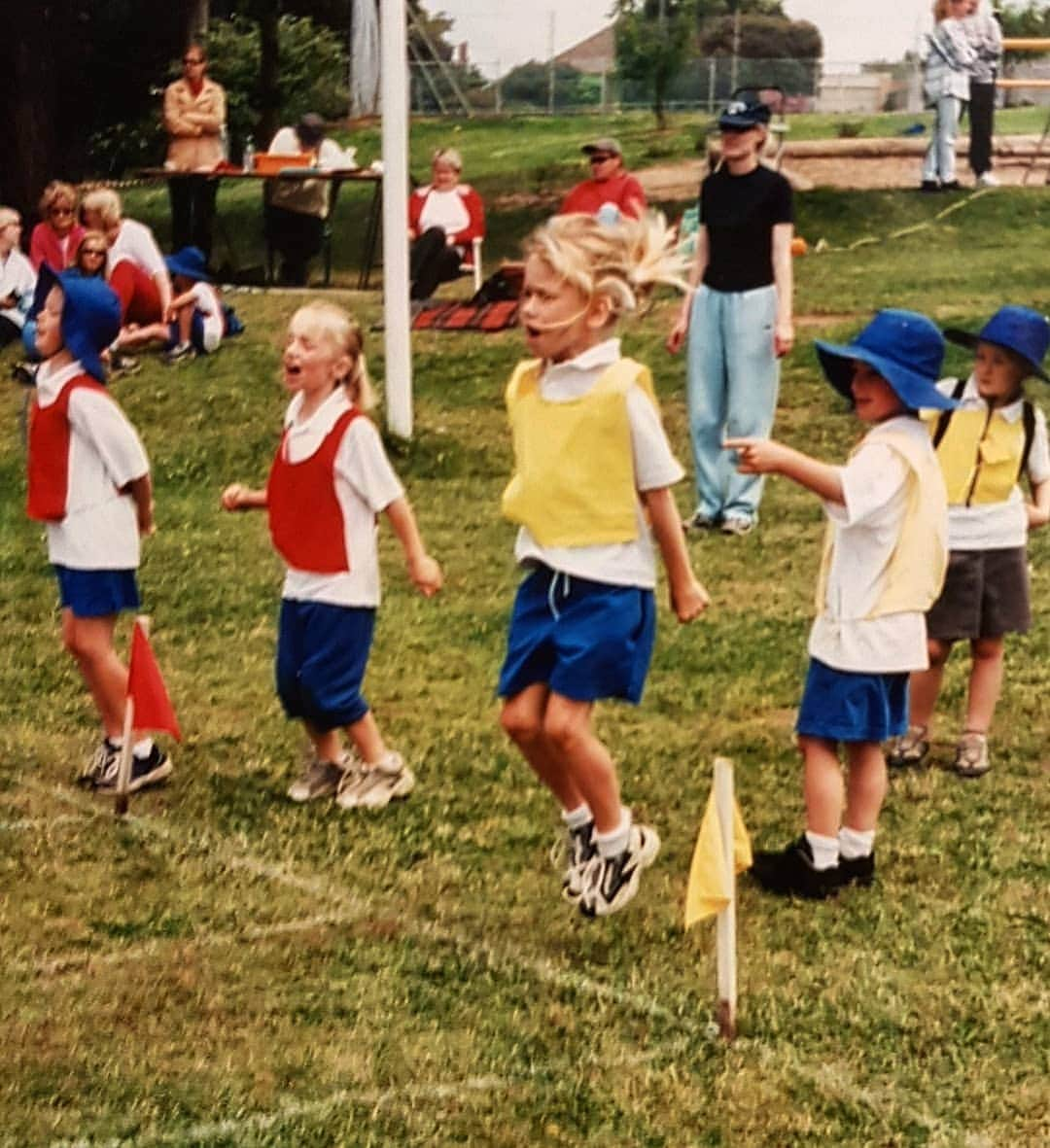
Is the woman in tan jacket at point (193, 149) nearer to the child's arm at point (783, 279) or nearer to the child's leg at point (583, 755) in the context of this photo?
the child's arm at point (783, 279)

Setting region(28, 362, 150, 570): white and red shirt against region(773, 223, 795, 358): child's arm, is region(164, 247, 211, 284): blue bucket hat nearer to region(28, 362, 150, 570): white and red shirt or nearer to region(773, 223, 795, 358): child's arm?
region(773, 223, 795, 358): child's arm

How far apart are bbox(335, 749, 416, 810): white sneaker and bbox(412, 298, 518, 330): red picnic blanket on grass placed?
9.57 meters

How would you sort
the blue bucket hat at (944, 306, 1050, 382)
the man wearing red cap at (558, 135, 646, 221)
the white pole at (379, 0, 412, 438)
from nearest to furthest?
the blue bucket hat at (944, 306, 1050, 382)
the white pole at (379, 0, 412, 438)
the man wearing red cap at (558, 135, 646, 221)

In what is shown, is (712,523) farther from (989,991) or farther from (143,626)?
(989,991)

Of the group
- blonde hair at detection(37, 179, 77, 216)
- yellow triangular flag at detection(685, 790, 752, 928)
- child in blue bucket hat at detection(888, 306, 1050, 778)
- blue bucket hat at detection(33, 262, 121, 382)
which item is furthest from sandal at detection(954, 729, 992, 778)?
blonde hair at detection(37, 179, 77, 216)

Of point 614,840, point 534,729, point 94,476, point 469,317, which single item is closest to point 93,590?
point 94,476

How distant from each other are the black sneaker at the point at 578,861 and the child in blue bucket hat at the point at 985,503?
1.59 m

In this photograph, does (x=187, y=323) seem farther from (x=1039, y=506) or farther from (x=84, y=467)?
(x=1039, y=506)

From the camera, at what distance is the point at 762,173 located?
9.79 m

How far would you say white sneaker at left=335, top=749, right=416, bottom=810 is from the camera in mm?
6355

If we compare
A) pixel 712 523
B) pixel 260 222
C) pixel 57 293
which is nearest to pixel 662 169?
pixel 260 222

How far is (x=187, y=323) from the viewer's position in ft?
49.2

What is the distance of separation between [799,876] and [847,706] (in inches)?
20.1

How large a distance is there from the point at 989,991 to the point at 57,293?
3.62m
